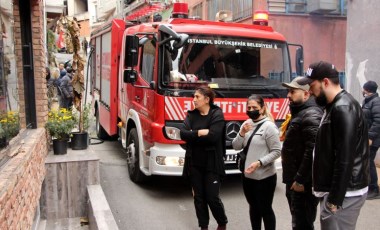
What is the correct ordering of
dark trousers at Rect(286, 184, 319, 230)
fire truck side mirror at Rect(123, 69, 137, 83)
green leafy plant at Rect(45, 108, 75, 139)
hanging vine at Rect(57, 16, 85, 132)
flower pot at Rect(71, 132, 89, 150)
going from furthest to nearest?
hanging vine at Rect(57, 16, 85, 132), fire truck side mirror at Rect(123, 69, 137, 83), flower pot at Rect(71, 132, 89, 150), green leafy plant at Rect(45, 108, 75, 139), dark trousers at Rect(286, 184, 319, 230)

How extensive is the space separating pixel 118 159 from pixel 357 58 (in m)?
5.11

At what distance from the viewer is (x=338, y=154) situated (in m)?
2.50

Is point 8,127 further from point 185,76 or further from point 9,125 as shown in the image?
point 185,76

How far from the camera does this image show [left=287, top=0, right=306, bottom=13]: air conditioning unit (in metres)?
11.7

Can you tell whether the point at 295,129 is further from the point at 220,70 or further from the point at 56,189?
the point at 56,189

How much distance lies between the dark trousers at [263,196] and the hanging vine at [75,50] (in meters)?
3.15

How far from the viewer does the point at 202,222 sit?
4.14 meters

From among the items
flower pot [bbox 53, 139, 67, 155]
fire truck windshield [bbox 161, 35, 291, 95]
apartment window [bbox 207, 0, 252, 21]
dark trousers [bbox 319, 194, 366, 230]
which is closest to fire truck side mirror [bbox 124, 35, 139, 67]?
fire truck windshield [bbox 161, 35, 291, 95]

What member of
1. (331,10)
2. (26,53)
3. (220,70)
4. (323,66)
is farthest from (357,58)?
(26,53)

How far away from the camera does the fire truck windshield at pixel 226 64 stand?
204 inches

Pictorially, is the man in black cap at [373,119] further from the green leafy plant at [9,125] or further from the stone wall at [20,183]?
the green leafy plant at [9,125]

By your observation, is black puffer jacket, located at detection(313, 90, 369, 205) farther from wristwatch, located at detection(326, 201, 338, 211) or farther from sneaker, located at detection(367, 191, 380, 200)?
sneaker, located at detection(367, 191, 380, 200)

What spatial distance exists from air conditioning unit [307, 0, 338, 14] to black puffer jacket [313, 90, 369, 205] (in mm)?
9543

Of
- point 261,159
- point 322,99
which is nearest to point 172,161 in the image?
point 261,159
